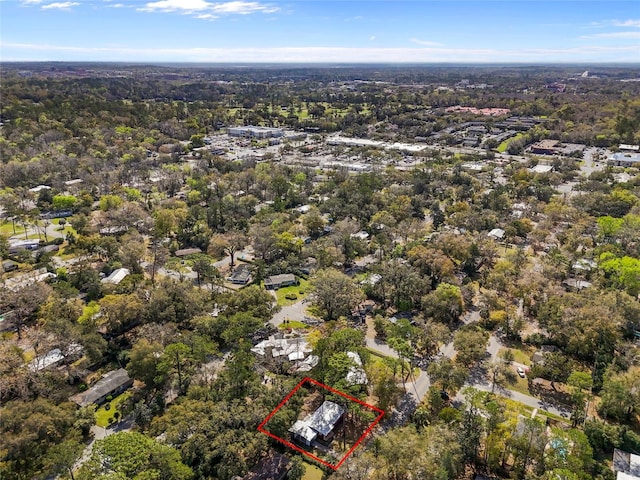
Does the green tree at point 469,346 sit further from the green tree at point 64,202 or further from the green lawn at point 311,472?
the green tree at point 64,202

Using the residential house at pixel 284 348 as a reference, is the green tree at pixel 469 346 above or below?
above

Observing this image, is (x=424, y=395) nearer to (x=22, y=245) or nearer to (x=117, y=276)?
(x=117, y=276)

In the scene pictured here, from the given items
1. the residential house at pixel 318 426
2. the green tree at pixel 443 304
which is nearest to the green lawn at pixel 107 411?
the residential house at pixel 318 426

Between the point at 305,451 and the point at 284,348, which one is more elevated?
the point at 284,348

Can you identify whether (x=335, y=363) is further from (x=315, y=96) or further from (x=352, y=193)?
(x=315, y=96)

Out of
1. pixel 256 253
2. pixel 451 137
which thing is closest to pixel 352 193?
pixel 256 253

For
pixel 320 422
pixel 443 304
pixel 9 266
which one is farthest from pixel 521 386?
pixel 9 266

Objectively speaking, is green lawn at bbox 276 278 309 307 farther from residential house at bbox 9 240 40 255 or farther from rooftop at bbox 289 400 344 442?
residential house at bbox 9 240 40 255
